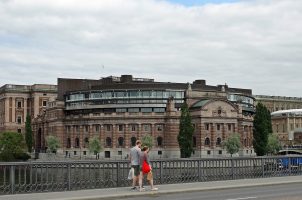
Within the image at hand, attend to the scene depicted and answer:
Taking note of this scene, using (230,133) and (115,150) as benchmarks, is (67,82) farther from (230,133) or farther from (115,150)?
(230,133)

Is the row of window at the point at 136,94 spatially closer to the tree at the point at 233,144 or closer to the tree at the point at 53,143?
the tree at the point at 53,143

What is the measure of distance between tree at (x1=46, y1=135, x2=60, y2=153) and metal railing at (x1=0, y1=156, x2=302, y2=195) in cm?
11861

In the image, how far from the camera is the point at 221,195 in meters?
25.2

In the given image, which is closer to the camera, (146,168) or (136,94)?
(146,168)

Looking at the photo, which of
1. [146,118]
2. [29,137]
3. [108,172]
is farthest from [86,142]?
[108,172]

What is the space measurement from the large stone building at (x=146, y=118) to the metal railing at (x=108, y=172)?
344 ft

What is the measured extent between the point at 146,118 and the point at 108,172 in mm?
113603

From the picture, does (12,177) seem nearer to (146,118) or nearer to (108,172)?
(108,172)

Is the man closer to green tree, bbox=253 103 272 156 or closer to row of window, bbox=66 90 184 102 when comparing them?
green tree, bbox=253 103 272 156

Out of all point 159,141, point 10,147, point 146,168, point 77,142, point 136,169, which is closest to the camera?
point 146,168

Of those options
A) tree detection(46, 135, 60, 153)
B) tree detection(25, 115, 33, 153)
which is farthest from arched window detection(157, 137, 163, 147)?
Result: tree detection(25, 115, 33, 153)

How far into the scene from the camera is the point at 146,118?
142m

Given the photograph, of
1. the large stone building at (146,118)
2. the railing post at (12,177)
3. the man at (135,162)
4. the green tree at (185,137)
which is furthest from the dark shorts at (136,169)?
the large stone building at (146,118)

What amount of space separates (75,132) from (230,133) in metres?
42.7
